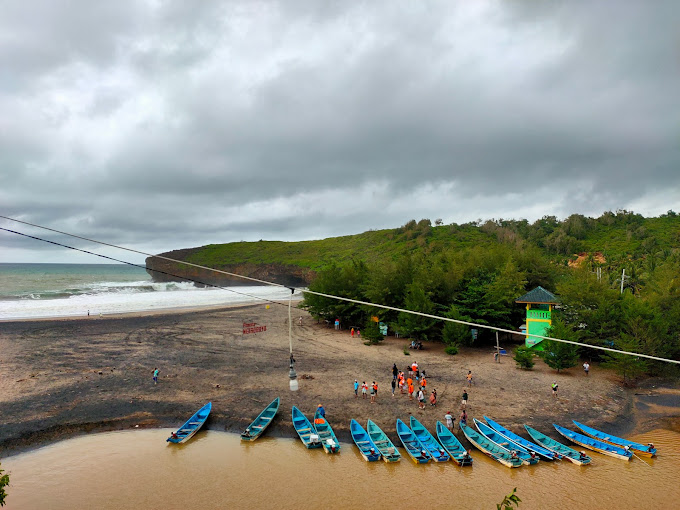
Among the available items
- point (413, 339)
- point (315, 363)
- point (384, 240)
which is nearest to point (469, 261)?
point (413, 339)

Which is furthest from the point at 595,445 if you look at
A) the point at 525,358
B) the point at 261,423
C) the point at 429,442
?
the point at 261,423

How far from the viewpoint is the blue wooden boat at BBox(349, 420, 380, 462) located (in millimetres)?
16406

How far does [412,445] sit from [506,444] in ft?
13.8

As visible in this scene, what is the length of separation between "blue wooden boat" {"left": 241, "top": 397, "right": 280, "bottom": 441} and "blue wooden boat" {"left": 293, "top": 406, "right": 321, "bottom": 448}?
128 centimetres

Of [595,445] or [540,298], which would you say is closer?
[595,445]

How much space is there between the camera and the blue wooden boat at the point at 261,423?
18.2 metres

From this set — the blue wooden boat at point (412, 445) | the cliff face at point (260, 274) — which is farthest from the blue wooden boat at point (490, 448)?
the cliff face at point (260, 274)

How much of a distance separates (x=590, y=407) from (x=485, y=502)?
40.2 ft

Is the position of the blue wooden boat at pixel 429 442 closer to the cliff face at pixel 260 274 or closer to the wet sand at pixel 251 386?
the wet sand at pixel 251 386

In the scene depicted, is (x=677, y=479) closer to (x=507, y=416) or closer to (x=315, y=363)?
(x=507, y=416)

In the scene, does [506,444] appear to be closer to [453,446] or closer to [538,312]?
[453,446]

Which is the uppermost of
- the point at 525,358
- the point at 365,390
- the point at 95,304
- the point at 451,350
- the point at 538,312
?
the point at 538,312

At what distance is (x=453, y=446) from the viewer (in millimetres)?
17172

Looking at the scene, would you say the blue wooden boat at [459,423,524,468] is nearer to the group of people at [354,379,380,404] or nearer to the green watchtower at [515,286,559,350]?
the group of people at [354,379,380,404]
